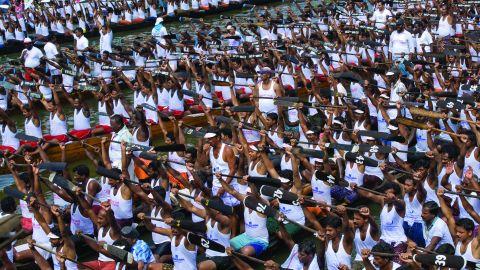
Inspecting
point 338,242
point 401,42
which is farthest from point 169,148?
point 401,42

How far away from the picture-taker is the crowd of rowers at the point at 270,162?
7766 millimetres

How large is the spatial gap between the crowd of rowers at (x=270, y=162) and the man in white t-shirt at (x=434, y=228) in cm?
2

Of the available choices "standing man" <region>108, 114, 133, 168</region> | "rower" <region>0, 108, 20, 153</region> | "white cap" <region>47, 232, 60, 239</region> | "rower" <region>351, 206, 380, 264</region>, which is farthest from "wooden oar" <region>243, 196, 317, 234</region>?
"rower" <region>0, 108, 20, 153</region>

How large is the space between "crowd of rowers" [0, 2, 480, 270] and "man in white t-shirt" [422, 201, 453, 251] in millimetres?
21

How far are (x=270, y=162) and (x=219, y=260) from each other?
174 centimetres

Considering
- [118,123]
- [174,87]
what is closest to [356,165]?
[118,123]

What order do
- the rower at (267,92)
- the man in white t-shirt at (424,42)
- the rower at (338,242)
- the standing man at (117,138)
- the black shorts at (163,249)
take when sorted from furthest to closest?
the man in white t-shirt at (424,42), the rower at (267,92), the standing man at (117,138), the black shorts at (163,249), the rower at (338,242)

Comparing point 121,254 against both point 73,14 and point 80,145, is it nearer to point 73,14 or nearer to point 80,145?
point 80,145

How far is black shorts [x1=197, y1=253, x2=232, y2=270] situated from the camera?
787 centimetres

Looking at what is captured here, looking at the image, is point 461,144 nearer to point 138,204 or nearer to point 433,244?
point 433,244

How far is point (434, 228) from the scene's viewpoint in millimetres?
7863

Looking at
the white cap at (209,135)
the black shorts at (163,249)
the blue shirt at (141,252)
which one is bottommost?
the black shorts at (163,249)

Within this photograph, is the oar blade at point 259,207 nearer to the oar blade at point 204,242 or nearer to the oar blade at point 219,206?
the oar blade at point 219,206

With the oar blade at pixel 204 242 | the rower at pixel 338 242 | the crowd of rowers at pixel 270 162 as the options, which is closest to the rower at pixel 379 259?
the crowd of rowers at pixel 270 162
